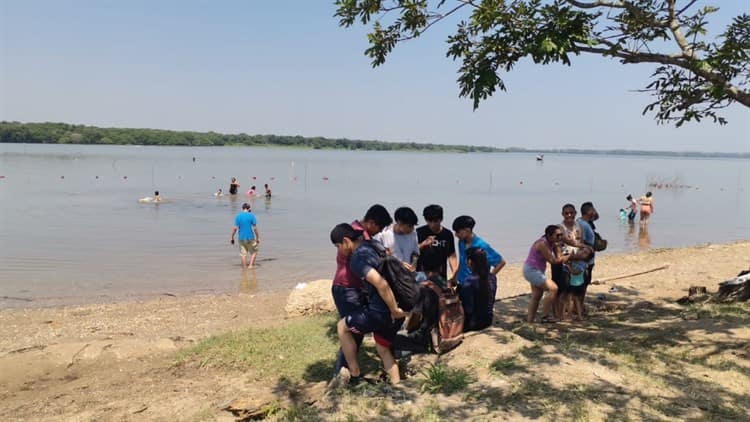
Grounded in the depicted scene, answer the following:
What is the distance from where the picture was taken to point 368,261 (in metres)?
4.46

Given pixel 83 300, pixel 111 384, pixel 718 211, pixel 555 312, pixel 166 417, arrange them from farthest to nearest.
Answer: pixel 718 211, pixel 83 300, pixel 555 312, pixel 111 384, pixel 166 417

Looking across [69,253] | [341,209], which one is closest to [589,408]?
[69,253]

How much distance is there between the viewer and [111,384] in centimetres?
594

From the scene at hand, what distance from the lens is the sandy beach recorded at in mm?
5270

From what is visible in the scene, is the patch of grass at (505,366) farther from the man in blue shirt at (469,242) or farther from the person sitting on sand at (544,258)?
the person sitting on sand at (544,258)

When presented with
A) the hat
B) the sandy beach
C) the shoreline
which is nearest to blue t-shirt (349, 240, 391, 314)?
the hat

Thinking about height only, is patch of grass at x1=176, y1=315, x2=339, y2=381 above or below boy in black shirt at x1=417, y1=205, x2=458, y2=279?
below

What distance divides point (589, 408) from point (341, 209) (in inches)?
956

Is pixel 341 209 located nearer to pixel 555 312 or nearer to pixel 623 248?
pixel 623 248

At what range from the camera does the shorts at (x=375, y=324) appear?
15.5ft

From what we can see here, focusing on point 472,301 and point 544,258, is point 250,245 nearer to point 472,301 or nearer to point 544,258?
point 544,258

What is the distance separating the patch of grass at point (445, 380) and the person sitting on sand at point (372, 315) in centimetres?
30

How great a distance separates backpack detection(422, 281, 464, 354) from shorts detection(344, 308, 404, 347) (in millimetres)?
651

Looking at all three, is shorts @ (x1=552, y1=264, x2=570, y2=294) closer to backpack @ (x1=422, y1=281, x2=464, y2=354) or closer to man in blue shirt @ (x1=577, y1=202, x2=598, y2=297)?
man in blue shirt @ (x1=577, y1=202, x2=598, y2=297)
